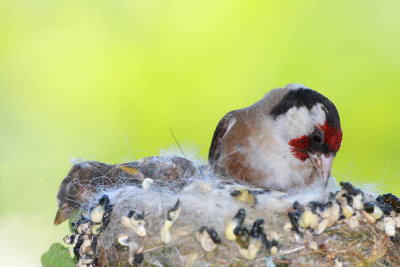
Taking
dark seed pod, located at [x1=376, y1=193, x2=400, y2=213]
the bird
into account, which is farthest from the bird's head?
dark seed pod, located at [x1=376, y1=193, x2=400, y2=213]

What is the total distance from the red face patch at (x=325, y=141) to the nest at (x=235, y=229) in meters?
0.48

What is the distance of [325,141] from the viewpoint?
3.48 metres

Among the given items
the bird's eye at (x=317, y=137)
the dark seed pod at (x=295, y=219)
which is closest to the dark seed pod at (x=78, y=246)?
Result: the dark seed pod at (x=295, y=219)

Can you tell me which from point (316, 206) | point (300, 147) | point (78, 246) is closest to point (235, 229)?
point (316, 206)

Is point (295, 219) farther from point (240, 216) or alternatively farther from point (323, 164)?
point (323, 164)

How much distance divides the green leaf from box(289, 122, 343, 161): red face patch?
5.27 ft

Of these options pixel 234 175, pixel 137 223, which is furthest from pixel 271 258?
pixel 234 175

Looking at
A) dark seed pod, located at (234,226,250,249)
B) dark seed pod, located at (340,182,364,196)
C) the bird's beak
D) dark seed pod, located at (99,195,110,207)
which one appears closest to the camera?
dark seed pod, located at (234,226,250,249)

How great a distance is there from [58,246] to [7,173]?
1.93 metres

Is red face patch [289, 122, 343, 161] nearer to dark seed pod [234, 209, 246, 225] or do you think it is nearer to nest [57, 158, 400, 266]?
nest [57, 158, 400, 266]

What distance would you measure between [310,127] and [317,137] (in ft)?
0.29

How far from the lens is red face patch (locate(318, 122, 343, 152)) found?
11.4 ft

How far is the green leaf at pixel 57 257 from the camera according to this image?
3.14m

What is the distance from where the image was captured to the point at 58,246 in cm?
317
